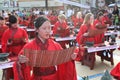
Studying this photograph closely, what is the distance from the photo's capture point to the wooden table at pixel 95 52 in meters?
5.79

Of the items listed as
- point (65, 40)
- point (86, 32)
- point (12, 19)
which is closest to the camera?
point (12, 19)

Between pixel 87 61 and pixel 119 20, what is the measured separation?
8.15 m

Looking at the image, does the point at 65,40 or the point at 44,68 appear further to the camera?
the point at 65,40

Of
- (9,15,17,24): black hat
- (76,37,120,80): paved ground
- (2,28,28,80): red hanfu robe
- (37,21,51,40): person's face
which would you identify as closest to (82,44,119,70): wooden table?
(76,37,120,80): paved ground

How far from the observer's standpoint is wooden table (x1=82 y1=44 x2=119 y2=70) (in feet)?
19.0

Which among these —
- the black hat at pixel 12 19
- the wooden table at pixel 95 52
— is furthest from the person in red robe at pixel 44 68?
the wooden table at pixel 95 52

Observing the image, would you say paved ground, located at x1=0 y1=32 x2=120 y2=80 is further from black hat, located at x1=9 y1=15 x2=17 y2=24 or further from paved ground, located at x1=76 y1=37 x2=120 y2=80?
black hat, located at x1=9 y1=15 x2=17 y2=24

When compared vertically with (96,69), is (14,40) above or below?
above

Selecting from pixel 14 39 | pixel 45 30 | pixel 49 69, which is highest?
pixel 45 30

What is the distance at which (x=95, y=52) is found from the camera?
255 inches

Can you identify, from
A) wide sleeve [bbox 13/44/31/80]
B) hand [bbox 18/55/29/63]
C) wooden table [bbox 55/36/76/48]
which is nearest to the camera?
hand [bbox 18/55/29/63]

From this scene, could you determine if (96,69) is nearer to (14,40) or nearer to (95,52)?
(95,52)

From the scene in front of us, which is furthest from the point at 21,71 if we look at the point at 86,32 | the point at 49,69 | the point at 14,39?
the point at 86,32

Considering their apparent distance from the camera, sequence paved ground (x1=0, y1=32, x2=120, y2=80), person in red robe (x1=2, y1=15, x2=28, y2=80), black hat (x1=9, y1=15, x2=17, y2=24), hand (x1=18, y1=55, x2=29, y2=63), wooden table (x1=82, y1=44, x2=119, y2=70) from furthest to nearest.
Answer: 1. wooden table (x1=82, y1=44, x2=119, y2=70)
2. paved ground (x1=0, y1=32, x2=120, y2=80)
3. person in red robe (x1=2, y1=15, x2=28, y2=80)
4. black hat (x1=9, y1=15, x2=17, y2=24)
5. hand (x1=18, y1=55, x2=29, y2=63)
